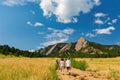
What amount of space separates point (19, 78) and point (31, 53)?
165m

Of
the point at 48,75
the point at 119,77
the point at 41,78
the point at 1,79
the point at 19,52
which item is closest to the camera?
the point at 1,79

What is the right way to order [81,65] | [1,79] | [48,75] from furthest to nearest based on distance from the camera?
1. [81,65]
2. [48,75]
3. [1,79]

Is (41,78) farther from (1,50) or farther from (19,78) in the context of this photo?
(1,50)

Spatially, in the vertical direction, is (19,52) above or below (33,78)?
above

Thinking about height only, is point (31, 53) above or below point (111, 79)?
above

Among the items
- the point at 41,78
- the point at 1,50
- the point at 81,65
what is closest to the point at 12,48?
the point at 1,50

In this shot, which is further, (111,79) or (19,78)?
(111,79)

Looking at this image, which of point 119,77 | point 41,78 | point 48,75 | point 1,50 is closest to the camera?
point 41,78

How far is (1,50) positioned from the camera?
15812cm

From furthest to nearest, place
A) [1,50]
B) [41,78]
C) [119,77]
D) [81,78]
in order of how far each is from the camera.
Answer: [1,50]
[119,77]
[81,78]
[41,78]

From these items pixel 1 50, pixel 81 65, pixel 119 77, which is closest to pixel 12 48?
pixel 1 50

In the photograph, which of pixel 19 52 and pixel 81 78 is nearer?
pixel 81 78

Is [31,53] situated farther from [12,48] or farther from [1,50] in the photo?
[1,50]

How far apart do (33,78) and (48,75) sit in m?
2.90
